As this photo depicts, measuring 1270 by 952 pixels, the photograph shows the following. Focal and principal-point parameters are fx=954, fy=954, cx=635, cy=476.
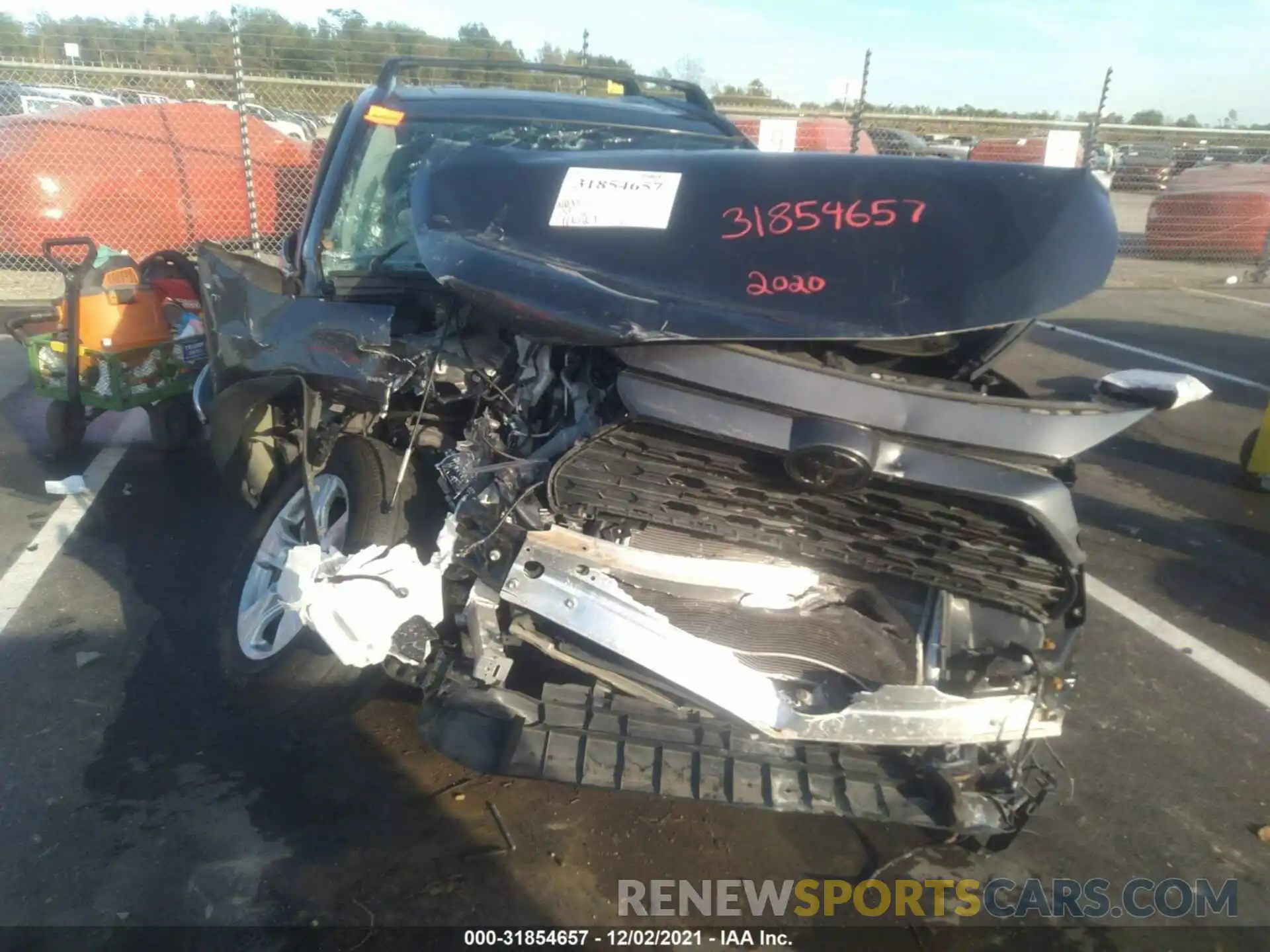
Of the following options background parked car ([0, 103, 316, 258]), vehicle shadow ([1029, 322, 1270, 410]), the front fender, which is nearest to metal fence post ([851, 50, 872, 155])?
vehicle shadow ([1029, 322, 1270, 410])

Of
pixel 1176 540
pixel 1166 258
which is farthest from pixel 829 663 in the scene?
pixel 1166 258

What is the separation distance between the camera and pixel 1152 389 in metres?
2.12

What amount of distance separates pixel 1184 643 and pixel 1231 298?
1004cm

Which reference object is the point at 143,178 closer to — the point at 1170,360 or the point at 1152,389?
the point at 1170,360

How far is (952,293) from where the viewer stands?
6.59 feet

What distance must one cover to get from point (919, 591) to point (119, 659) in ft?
9.55

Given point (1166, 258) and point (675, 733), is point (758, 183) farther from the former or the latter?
point (1166, 258)

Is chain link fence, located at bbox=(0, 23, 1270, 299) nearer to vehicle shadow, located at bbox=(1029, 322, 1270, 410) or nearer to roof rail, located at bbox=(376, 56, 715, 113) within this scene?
vehicle shadow, located at bbox=(1029, 322, 1270, 410)

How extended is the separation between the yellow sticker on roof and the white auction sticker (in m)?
1.80

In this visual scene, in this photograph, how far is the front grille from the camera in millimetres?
2289

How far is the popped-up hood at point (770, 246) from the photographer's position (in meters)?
2.02

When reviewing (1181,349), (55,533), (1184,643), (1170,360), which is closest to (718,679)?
(1184,643)

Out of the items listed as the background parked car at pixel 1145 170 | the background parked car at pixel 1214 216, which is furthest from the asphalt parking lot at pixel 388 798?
the background parked car at pixel 1145 170

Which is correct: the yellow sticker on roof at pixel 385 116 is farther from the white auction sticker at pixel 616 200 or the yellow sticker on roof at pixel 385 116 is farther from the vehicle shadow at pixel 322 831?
the vehicle shadow at pixel 322 831
